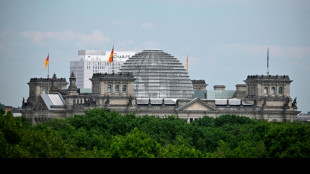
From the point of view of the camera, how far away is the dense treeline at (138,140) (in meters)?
66.6

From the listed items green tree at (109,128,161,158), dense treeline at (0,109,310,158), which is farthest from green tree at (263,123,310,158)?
green tree at (109,128,161,158)

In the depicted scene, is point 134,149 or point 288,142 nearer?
point 134,149

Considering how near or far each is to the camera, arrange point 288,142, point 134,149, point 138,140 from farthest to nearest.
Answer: point 288,142
point 138,140
point 134,149

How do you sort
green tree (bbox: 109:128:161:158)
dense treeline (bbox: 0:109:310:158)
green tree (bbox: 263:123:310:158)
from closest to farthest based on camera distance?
dense treeline (bbox: 0:109:310:158)
green tree (bbox: 109:128:161:158)
green tree (bbox: 263:123:310:158)

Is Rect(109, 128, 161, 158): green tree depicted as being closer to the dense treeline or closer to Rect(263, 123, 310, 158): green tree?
the dense treeline

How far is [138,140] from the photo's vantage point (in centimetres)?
7856

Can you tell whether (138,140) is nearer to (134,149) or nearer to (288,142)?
(134,149)

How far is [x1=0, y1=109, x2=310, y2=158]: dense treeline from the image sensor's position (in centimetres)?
6656

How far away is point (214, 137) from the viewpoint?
405ft

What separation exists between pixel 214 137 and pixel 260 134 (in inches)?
480

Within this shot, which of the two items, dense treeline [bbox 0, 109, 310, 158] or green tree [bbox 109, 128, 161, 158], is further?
green tree [bbox 109, 128, 161, 158]

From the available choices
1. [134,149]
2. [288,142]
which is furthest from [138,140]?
[288,142]
